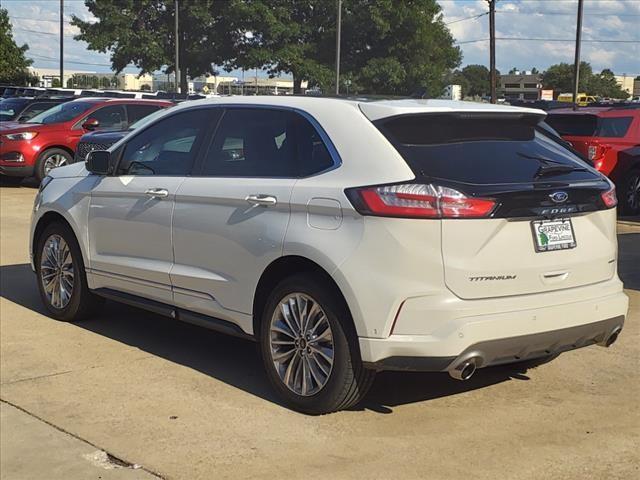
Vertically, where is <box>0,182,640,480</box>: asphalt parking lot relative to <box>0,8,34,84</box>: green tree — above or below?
below

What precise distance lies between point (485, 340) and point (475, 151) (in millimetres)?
1022

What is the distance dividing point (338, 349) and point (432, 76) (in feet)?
188

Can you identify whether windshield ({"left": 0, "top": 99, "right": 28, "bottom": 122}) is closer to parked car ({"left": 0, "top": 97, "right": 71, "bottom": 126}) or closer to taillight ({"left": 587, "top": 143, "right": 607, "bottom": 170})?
parked car ({"left": 0, "top": 97, "right": 71, "bottom": 126})

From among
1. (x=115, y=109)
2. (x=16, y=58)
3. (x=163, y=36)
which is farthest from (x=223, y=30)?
(x=115, y=109)

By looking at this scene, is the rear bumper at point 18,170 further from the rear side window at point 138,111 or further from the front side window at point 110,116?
the rear side window at point 138,111

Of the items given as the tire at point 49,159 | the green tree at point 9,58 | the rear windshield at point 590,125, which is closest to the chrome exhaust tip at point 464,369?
the rear windshield at point 590,125

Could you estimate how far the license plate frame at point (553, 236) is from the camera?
13.9 ft

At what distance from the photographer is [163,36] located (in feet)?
188

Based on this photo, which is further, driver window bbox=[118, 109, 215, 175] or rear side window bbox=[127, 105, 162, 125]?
rear side window bbox=[127, 105, 162, 125]

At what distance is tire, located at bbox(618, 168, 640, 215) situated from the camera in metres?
12.7

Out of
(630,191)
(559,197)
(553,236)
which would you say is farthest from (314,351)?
(630,191)

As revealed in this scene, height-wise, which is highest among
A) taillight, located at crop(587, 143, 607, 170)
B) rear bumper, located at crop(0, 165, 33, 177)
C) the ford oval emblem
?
taillight, located at crop(587, 143, 607, 170)

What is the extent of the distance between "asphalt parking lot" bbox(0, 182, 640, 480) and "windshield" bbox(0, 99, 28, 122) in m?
14.4

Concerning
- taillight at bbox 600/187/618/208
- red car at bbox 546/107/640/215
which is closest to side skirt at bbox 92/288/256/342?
taillight at bbox 600/187/618/208
